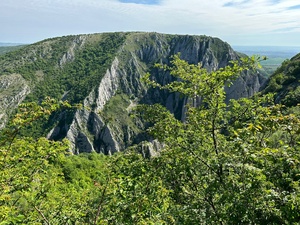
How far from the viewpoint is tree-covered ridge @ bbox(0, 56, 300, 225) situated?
518 cm

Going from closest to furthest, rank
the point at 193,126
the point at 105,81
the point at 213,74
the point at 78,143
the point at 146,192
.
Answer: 1. the point at 146,192
2. the point at 213,74
3. the point at 193,126
4. the point at 78,143
5. the point at 105,81

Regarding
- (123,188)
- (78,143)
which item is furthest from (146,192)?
(78,143)

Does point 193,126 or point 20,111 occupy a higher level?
point 20,111

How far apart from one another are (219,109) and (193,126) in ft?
4.33

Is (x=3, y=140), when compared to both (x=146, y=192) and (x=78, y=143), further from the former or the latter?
(x=78, y=143)

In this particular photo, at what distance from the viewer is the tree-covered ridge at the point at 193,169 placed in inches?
204

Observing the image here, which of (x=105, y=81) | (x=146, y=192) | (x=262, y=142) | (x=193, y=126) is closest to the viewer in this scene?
(x=262, y=142)

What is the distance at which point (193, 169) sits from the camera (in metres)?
7.45

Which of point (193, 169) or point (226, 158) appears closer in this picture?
point (226, 158)

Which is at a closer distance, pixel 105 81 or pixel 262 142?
pixel 262 142

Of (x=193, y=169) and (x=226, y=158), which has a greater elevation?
(x=226, y=158)

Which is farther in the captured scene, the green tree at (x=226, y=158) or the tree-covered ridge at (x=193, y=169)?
the tree-covered ridge at (x=193, y=169)

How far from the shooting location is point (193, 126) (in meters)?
8.57

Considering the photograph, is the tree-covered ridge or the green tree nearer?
the green tree
